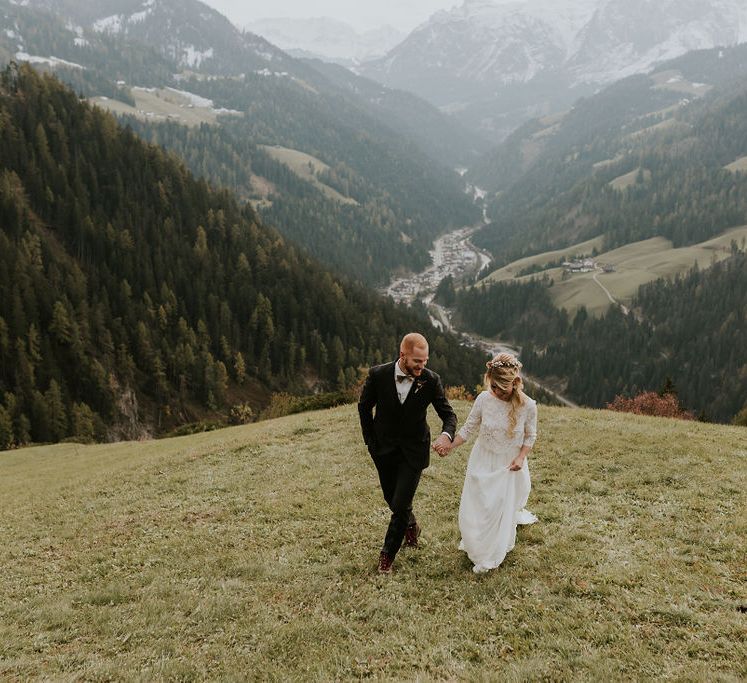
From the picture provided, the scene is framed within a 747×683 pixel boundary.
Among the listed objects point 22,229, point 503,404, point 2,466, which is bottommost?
point 2,466

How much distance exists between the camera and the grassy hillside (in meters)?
9.01

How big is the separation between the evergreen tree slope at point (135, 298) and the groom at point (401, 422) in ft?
335

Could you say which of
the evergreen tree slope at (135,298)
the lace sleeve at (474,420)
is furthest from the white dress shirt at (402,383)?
the evergreen tree slope at (135,298)

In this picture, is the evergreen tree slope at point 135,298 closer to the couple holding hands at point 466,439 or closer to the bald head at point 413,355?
the couple holding hands at point 466,439

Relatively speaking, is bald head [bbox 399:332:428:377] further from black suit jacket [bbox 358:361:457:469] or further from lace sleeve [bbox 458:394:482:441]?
lace sleeve [bbox 458:394:482:441]

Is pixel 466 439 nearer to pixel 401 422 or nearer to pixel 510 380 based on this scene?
pixel 401 422

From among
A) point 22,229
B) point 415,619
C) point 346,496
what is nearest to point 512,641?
point 415,619

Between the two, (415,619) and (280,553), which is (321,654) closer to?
(415,619)

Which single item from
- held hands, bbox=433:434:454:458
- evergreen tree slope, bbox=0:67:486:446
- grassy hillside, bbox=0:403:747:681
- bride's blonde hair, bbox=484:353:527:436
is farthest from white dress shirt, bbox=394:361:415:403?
evergreen tree slope, bbox=0:67:486:446

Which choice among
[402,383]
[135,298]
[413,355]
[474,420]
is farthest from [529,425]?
[135,298]

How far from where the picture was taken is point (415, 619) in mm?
10227

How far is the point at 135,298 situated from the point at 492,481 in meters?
147

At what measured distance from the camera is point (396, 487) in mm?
11688

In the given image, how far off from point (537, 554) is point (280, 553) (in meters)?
6.92
